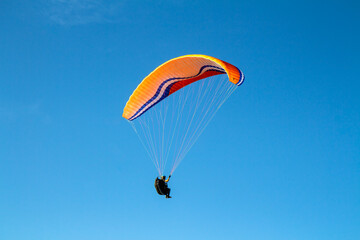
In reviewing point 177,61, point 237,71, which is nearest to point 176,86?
point 177,61

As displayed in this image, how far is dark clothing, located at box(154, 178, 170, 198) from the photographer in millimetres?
20594

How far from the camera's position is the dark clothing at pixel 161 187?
2059 centimetres

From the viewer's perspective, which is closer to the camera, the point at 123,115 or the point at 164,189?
the point at 164,189

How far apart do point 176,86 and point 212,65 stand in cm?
317

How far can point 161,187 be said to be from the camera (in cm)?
2067

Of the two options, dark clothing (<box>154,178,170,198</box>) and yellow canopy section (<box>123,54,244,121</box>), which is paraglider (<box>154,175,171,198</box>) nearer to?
dark clothing (<box>154,178,170,198</box>)

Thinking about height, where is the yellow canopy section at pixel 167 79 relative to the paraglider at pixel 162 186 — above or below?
above

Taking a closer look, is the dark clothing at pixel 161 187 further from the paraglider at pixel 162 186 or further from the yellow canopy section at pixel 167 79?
the yellow canopy section at pixel 167 79

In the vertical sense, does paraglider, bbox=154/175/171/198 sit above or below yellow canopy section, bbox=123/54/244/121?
below

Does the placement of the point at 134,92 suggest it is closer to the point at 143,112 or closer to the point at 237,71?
the point at 143,112

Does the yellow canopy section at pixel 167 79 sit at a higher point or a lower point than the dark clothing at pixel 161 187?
higher

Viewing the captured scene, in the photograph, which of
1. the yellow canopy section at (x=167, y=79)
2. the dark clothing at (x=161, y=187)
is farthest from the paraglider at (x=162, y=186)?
the yellow canopy section at (x=167, y=79)

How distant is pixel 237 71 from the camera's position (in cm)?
1931

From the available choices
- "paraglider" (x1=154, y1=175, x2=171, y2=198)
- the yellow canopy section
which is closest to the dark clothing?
"paraglider" (x1=154, y1=175, x2=171, y2=198)
